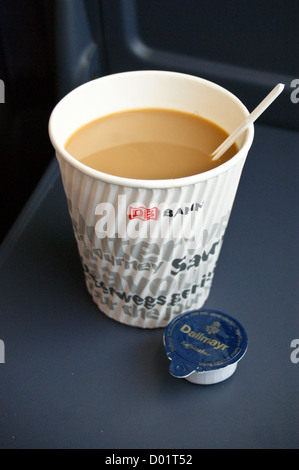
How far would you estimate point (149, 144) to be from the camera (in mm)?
564

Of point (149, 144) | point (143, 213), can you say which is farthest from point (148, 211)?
point (149, 144)

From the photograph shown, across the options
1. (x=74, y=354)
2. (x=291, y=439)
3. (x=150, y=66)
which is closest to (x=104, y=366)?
(x=74, y=354)

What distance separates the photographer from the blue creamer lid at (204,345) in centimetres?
52

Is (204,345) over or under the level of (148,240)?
under

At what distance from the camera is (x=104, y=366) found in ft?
1.84

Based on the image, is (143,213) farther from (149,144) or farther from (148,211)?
(149,144)

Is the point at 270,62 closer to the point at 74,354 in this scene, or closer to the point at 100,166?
the point at 100,166

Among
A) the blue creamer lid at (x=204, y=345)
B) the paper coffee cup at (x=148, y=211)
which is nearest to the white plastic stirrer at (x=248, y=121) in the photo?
the paper coffee cup at (x=148, y=211)

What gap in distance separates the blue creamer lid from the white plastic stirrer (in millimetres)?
152

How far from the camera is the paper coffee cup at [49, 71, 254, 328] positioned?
1.55 feet

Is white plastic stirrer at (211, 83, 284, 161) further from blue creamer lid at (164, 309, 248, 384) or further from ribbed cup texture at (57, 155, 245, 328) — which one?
blue creamer lid at (164, 309, 248, 384)

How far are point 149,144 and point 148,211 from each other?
0.11 metres

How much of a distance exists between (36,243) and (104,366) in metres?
0.18

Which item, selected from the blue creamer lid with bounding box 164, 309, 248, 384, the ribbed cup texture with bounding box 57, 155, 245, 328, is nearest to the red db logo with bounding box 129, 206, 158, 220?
the ribbed cup texture with bounding box 57, 155, 245, 328
